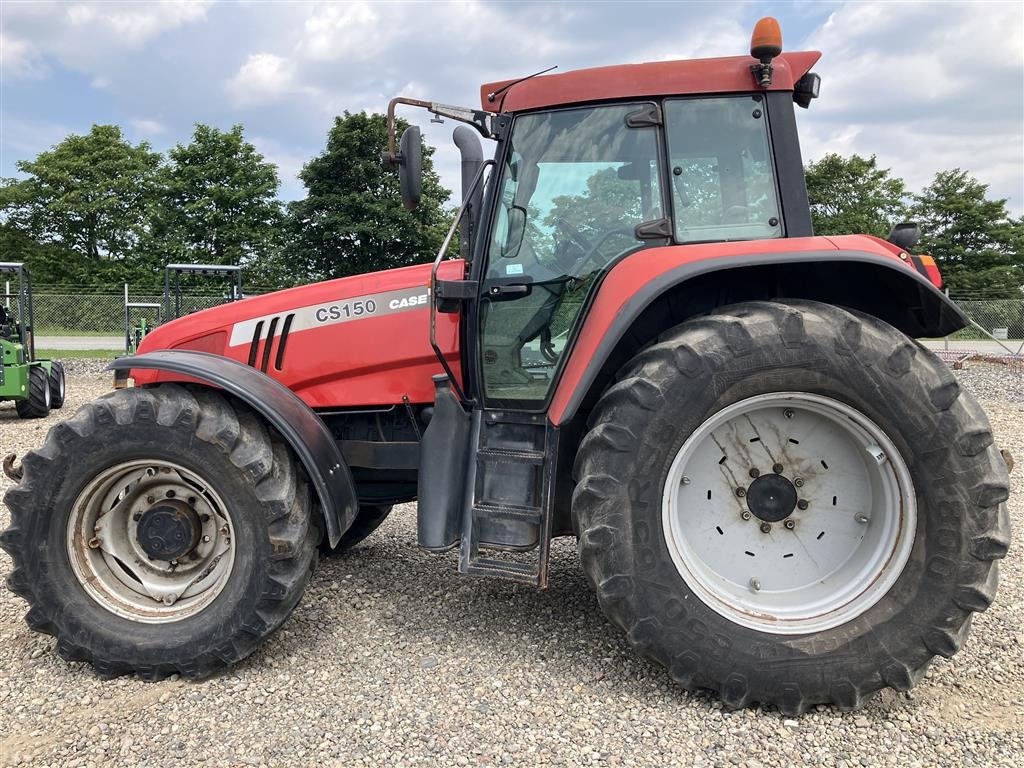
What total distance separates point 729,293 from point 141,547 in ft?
8.81

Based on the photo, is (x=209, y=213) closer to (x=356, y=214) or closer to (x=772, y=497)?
(x=356, y=214)

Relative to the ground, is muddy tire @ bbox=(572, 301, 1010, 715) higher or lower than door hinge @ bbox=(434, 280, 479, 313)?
lower

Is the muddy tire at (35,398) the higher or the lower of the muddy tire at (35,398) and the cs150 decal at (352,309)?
the higher

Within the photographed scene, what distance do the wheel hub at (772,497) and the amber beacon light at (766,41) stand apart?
1616 millimetres

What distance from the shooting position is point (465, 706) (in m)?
2.69

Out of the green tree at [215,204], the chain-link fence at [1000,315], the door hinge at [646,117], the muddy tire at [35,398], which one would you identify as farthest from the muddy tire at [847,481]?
the green tree at [215,204]

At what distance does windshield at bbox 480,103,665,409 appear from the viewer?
118 inches

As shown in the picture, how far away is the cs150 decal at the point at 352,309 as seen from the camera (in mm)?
3367

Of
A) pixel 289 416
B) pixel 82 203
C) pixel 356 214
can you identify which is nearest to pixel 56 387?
pixel 289 416

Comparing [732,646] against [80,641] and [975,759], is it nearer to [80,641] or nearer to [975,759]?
[975,759]

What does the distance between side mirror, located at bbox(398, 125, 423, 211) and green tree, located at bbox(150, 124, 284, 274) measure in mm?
34084

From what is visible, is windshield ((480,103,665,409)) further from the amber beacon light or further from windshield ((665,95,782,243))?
the amber beacon light

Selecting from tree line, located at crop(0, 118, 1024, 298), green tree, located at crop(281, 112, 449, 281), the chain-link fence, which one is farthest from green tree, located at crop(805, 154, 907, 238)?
green tree, located at crop(281, 112, 449, 281)

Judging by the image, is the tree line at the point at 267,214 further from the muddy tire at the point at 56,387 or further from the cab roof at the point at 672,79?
the cab roof at the point at 672,79
